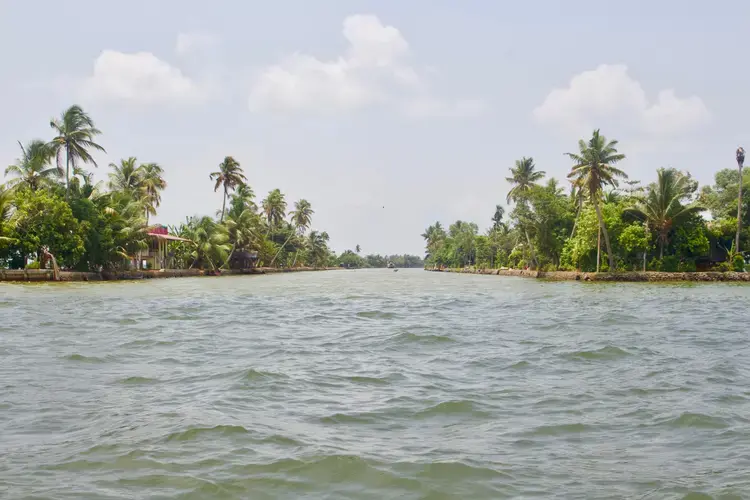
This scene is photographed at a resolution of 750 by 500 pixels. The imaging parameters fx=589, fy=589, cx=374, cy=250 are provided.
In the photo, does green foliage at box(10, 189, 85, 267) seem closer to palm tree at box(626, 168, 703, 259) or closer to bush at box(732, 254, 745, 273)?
palm tree at box(626, 168, 703, 259)

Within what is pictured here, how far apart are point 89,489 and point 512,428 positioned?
3370mm

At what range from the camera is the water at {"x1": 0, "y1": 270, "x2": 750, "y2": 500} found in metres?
3.91

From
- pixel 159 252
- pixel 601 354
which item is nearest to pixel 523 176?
pixel 159 252

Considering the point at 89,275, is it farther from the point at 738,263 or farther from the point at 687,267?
the point at 738,263

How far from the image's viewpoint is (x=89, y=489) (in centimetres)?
370

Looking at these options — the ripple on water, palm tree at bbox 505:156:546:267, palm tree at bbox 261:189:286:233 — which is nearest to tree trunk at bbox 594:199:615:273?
palm tree at bbox 505:156:546:267

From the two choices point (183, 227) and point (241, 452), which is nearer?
point (241, 452)

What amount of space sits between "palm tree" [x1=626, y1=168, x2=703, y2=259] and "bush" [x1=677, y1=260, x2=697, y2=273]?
1794mm

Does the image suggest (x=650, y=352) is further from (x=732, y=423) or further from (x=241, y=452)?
(x=241, y=452)

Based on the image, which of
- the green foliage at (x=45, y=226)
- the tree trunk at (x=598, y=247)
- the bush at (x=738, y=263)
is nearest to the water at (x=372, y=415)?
the green foliage at (x=45, y=226)

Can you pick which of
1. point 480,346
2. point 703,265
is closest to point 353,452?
point 480,346

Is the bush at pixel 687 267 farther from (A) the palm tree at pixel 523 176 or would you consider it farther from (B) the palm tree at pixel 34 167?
(B) the palm tree at pixel 34 167

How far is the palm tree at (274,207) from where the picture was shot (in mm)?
97562

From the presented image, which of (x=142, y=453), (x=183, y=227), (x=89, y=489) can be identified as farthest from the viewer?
(x=183, y=227)
